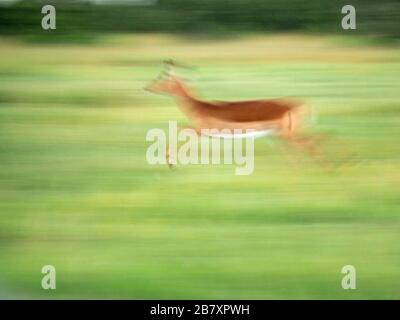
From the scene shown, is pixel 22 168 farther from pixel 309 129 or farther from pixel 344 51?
pixel 344 51

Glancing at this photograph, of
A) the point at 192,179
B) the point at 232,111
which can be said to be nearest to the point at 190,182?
the point at 192,179

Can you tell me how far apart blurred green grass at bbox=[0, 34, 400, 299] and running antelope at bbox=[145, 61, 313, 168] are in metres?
0.04

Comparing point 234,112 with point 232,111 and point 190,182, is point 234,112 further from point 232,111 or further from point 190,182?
point 190,182

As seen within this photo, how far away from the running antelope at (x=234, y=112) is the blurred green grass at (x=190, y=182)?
4cm

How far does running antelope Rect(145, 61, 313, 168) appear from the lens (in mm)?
2682

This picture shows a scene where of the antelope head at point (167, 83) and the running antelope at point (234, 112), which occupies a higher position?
the antelope head at point (167, 83)

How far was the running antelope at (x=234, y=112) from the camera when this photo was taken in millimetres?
2682

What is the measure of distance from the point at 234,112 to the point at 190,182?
318 mm

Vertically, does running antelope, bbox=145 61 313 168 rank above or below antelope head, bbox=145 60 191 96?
below

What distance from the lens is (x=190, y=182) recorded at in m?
2.70

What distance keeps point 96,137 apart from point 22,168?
31 centimetres

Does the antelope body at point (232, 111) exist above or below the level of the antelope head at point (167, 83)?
below

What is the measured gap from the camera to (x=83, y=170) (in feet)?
8.87

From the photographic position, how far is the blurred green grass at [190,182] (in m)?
2.68
